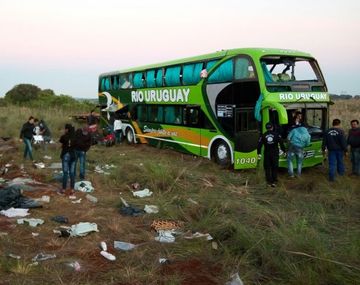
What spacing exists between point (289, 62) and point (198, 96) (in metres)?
3.30

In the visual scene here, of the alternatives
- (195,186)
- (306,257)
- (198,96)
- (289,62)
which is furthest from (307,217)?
(198,96)

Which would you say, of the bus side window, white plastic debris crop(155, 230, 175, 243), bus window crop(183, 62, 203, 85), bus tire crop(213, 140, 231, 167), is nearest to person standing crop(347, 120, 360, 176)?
bus tire crop(213, 140, 231, 167)

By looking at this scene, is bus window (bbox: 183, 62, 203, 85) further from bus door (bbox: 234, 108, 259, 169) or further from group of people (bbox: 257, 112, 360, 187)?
group of people (bbox: 257, 112, 360, 187)

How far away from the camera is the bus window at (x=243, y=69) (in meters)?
12.4

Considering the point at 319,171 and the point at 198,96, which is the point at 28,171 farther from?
the point at 319,171

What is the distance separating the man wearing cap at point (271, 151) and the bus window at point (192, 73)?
4.63 m

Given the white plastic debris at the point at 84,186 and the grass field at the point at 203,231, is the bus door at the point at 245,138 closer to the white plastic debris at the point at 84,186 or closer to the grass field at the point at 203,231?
the grass field at the point at 203,231

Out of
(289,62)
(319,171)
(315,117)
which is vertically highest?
→ (289,62)

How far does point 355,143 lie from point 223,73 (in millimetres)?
4371

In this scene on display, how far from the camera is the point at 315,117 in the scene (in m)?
12.6

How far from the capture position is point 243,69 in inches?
498

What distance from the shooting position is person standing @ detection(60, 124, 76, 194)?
1023cm

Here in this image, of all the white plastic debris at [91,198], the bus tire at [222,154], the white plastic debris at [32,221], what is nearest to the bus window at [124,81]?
the bus tire at [222,154]

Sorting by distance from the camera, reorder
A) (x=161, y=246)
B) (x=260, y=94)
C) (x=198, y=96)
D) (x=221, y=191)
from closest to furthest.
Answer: (x=161, y=246)
(x=221, y=191)
(x=260, y=94)
(x=198, y=96)
